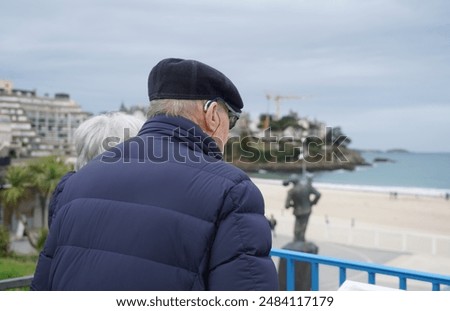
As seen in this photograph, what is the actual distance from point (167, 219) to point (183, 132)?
0.52 feet

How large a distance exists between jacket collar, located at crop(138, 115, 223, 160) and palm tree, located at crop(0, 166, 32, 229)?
13.7 meters

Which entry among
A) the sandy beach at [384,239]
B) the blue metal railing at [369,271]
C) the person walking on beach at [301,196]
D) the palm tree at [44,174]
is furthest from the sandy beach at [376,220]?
the palm tree at [44,174]

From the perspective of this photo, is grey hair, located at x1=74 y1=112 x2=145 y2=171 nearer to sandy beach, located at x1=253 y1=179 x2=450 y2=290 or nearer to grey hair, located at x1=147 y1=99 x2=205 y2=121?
grey hair, located at x1=147 y1=99 x2=205 y2=121

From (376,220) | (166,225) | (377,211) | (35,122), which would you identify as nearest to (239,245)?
(166,225)

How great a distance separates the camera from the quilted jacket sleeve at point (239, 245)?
0.77 meters

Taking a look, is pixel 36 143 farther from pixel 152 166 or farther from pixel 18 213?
pixel 152 166

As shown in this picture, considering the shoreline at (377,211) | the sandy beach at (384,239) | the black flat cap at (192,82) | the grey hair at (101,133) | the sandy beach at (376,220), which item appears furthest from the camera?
the shoreline at (377,211)

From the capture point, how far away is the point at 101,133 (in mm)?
1542

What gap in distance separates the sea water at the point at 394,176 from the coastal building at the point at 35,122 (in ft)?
26.6

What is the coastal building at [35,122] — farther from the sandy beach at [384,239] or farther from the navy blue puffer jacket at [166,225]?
the navy blue puffer jacket at [166,225]

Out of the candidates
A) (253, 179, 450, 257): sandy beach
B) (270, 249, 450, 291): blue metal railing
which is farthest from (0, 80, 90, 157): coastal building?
(270, 249, 450, 291): blue metal railing

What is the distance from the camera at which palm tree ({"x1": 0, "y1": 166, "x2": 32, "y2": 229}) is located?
13539mm

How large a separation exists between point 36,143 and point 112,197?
1616 cm

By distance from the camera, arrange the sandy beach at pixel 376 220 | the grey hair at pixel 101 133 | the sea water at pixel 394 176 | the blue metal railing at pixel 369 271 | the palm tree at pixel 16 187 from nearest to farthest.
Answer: the grey hair at pixel 101 133, the blue metal railing at pixel 369 271, the sandy beach at pixel 376 220, the palm tree at pixel 16 187, the sea water at pixel 394 176
